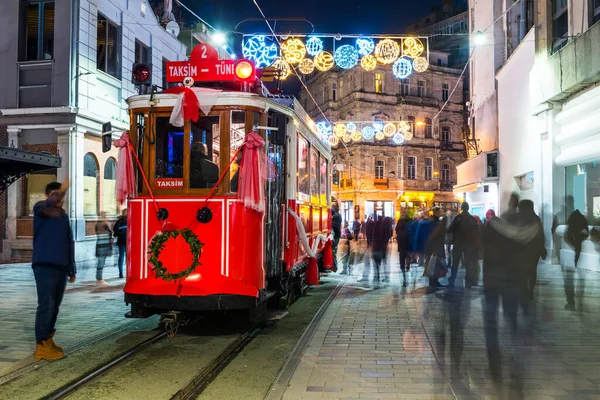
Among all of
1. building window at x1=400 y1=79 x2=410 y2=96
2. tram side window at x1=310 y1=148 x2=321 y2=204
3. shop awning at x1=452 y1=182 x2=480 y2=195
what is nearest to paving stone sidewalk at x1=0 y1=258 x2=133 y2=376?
tram side window at x1=310 y1=148 x2=321 y2=204

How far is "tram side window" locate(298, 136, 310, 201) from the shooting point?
9.69 metres

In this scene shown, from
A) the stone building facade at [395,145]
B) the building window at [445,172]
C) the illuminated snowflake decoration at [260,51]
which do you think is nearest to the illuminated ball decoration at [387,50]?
the illuminated snowflake decoration at [260,51]

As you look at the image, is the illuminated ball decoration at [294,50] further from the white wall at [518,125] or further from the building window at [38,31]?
the building window at [38,31]

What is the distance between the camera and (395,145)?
5159 centimetres

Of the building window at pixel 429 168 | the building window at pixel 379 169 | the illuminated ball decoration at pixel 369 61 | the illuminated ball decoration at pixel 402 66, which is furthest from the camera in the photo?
the building window at pixel 429 168

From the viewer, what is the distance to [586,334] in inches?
304

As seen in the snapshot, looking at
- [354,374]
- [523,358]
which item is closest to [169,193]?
[354,374]

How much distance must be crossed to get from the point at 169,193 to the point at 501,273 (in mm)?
4255

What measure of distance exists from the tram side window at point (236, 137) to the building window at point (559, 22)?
12.0 metres

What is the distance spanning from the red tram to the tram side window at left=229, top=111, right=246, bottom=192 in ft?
0.04

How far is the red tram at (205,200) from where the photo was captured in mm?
7242

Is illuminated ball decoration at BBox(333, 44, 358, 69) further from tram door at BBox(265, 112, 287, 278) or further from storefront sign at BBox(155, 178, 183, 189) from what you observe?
storefront sign at BBox(155, 178, 183, 189)

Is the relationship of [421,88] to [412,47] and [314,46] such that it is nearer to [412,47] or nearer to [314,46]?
[412,47]

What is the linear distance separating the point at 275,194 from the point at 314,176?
3331 millimetres
